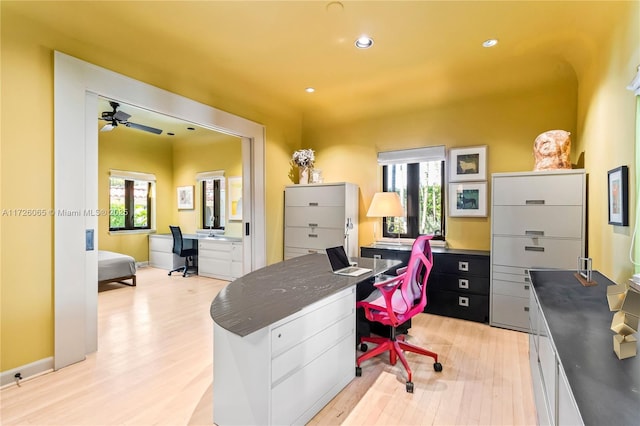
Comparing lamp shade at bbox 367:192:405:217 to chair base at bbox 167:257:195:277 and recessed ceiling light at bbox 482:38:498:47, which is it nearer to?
recessed ceiling light at bbox 482:38:498:47

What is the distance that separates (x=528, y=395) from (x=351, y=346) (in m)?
1.20

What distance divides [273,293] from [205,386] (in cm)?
96

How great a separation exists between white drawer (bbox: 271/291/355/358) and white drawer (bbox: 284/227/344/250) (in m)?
2.02

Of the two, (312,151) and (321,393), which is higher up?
(312,151)

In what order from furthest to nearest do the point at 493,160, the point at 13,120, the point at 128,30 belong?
the point at 493,160 → the point at 128,30 → the point at 13,120

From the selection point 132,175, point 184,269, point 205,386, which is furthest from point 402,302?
point 132,175

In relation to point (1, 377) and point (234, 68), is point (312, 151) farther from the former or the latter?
point (1, 377)

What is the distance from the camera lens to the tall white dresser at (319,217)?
13.7 feet

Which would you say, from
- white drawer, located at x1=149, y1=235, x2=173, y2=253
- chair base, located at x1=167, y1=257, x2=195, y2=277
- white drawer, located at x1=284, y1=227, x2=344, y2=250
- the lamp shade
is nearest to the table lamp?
the lamp shade

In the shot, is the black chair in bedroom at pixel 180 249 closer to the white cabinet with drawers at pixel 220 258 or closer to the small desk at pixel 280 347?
the white cabinet with drawers at pixel 220 258

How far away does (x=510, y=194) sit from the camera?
3.20 m

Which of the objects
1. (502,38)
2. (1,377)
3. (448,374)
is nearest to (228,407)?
(448,374)

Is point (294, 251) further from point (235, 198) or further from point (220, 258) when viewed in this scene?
point (235, 198)

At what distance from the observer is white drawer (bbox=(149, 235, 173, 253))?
6.27 metres
